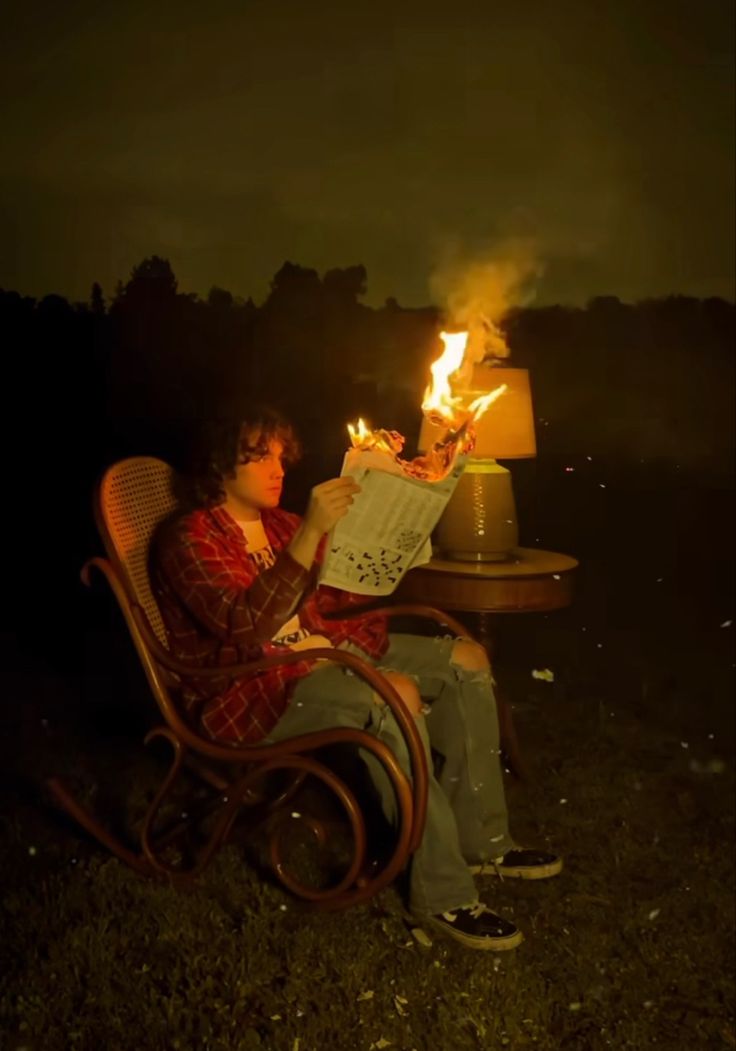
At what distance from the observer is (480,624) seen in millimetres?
3383

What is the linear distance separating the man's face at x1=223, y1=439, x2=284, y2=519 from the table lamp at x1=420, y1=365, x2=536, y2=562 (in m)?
0.83

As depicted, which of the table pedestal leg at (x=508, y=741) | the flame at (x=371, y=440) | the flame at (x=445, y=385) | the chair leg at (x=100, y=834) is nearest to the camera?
the flame at (x=371, y=440)

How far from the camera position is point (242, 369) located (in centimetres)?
485

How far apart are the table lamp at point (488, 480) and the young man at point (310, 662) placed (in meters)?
0.62

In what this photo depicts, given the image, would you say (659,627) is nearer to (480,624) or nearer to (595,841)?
(480,624)

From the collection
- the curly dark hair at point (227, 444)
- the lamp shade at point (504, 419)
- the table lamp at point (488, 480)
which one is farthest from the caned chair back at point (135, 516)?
the lamp shade at point (504, 419)

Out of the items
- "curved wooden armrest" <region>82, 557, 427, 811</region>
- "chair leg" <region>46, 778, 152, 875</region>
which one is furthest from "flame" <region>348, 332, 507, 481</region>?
"chair leg" <region>46, 778, 152, 875</region>

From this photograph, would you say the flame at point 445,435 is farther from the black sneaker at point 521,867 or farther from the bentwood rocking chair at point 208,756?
the black sneaker at point 521,867

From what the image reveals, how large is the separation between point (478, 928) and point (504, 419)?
1.67 metres

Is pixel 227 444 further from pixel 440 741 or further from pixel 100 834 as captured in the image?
pixel 100 834

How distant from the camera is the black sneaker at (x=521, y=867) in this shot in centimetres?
244

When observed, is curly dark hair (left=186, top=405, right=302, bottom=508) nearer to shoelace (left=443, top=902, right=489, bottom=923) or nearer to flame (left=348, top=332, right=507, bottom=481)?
flame (left=348, top=332, right=507, bottom=481)

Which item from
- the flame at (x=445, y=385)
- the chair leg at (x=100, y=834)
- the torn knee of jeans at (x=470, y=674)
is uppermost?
the flame at (x=445, y=385)

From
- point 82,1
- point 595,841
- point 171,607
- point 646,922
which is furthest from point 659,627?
point 82,1
